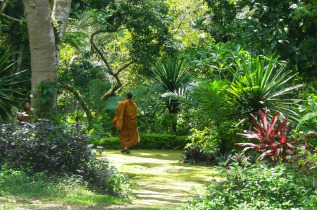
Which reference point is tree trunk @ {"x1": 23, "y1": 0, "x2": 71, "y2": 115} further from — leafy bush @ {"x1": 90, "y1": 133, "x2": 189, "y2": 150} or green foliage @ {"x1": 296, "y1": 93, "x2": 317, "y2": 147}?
leafy bush @ {"x1": 90, "y1": 133, "x2": 189, "y2": 150}

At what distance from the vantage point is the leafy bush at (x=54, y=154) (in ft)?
25.2

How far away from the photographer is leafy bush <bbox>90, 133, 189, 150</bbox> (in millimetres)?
16734

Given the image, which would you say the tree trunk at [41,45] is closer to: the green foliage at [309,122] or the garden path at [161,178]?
the garden path at [161,178]

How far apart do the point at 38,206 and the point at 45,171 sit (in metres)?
1.70

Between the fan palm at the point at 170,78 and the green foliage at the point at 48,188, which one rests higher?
the fan palm at the point at 170,78

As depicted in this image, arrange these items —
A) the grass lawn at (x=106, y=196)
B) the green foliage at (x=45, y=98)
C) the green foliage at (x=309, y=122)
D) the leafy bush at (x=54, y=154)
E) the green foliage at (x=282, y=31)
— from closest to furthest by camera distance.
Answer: the grass lawn at (x=106, y=196) < the green foliage at (x=309, y=122) < the leafy bush at (x=54, y=154) < the green foliage at (x=45, y=98) < the green foliage at (x=282, y=31)

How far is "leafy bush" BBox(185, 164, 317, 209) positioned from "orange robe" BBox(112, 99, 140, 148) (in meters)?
8.28

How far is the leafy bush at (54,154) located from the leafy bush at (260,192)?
2.01 meters

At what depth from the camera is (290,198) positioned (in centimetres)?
605

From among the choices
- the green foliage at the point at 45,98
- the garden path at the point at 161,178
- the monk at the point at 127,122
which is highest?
the green foliage at the point at 45,98

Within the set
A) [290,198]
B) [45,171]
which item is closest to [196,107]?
[45,171]

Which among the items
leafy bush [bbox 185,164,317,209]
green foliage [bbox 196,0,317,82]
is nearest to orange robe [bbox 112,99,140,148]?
green foliage [bbox 196,0,317,82]

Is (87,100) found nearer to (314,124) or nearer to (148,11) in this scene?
(148,11)

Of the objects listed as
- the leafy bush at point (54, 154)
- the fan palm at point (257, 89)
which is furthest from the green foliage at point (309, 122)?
the leafy bush at point (54, 154)
